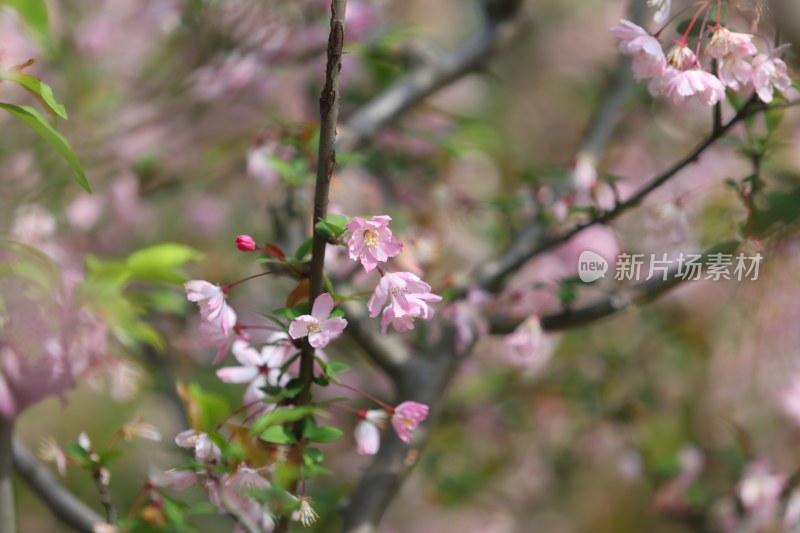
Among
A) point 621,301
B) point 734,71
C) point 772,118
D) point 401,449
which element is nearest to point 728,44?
point 734,71

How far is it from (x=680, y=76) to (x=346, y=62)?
30.9 inches

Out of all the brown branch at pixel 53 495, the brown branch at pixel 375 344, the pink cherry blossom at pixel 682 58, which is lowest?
the brown branch at pixel 53 495

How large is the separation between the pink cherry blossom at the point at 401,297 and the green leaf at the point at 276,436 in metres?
0.11

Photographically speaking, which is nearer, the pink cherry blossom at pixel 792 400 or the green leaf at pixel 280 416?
the green leaf at pixel 280 416

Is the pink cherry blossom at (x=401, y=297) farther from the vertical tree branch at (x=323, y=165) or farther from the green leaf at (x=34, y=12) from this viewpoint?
the green leaf at (x=34, y=12)

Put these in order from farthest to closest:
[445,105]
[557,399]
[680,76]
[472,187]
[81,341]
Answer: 1. [445,105]
2. [472,187]
3. [557,399]
4. [81,341]
5. [680,76]

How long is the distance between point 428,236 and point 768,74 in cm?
60

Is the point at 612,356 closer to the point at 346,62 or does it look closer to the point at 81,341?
the point at 346,62

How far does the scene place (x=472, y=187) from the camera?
Result: 1.57 m

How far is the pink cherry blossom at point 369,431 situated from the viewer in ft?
2.14

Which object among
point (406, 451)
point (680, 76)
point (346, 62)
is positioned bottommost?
point (406, 451)

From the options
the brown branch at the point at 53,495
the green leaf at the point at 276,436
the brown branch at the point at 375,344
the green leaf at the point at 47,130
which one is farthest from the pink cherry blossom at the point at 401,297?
the brown branch at the point at 53,495

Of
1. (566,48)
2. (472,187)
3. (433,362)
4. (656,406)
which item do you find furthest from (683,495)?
(566,48)

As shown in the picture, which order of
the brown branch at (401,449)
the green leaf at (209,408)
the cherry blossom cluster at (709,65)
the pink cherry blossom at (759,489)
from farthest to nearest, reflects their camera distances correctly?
the pink cherry blossom at (759,489)
the brown branch at (401,449)
the green leaf at (209,408)
the cherry blossom cluster at (709,65)
